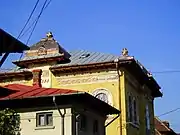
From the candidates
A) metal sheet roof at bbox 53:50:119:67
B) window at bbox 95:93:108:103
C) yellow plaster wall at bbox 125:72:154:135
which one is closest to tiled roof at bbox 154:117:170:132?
yellow plaster wall at bbox 125:72:154:135

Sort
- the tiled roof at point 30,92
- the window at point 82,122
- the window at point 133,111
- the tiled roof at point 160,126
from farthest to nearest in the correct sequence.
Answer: the tiled roof at point 160,126 < the window at point 133,111 < the window at point 82,122 < the tiled roof at point 30,92

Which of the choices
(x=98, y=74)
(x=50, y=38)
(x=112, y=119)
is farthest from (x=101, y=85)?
(x=50, y=38)

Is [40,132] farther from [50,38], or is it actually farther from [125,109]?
[50,38]

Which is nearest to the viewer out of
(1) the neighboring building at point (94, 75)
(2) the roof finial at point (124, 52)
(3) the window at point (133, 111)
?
(1) the neighboring building at point (94, 75)

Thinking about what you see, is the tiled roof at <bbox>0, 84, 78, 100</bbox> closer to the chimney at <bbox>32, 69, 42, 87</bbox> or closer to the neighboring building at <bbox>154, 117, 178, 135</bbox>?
the chimney at <bbox>32, 69, 42, 87</bbox>

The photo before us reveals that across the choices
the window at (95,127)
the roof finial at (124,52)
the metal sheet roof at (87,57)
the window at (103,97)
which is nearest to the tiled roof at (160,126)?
the metal sheet roof at (87,57)

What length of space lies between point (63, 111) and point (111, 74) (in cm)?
916

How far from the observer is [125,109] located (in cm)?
2942

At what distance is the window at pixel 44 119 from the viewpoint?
21.8m

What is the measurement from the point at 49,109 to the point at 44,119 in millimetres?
579

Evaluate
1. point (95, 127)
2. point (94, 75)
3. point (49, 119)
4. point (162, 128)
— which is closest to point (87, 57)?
point (94, 75)

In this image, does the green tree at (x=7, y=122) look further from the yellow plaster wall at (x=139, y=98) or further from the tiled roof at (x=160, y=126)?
the tiled roof at (x=160, y=126)

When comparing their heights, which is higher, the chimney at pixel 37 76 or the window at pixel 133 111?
the chimney at pixel 37 76

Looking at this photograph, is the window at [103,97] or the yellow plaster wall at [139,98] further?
the yellow plaster wall at [139,98]
